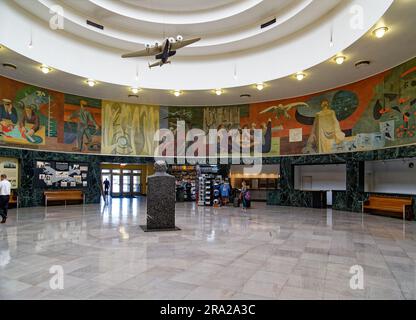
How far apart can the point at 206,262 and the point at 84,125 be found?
1486cm

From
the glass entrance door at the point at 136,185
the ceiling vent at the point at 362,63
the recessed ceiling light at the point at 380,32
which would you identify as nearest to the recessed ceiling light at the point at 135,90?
the ceiling vent at the point at 362,63

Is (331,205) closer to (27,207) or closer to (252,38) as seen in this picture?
(252,38)

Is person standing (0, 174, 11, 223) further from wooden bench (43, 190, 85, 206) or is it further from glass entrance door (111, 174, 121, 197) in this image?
glass entrance door (111, 174, 121, 197)

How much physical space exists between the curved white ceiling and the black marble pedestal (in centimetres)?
877

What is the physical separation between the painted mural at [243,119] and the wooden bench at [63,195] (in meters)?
2.64

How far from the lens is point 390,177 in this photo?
13.4m

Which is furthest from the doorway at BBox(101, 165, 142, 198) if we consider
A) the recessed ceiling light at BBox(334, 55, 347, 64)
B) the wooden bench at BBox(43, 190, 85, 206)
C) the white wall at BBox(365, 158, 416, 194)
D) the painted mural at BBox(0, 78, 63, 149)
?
the recessed ceiling light at BBox(334, 55, 347, 64)

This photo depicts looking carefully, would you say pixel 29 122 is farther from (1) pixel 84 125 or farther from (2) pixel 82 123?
(1) pixel 84 125

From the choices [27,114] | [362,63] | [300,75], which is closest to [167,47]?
[300,75]

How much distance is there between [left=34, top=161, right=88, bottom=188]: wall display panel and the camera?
15.3 m

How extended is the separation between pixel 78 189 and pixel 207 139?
30.2 feet

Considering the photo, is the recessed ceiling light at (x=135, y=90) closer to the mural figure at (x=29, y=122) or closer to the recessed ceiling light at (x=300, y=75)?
the mural figure at (x=29, y=122)

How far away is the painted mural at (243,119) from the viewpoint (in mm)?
12328

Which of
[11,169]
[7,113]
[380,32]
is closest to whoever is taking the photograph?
[380,32]
